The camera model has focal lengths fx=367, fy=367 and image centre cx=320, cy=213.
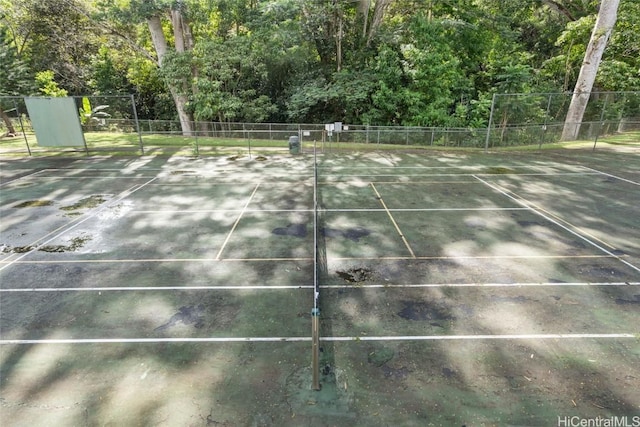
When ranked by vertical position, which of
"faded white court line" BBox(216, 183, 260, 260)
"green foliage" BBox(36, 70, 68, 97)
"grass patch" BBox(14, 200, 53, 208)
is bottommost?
"grass patch" BBox(14, 200, 53, 208)

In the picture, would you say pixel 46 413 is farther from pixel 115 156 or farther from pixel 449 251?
pixel 115 156

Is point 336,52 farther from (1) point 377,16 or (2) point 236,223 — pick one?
(2) point 236,223

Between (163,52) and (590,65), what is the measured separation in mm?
30878

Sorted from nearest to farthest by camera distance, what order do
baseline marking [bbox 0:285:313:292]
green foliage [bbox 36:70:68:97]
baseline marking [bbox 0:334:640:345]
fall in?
baseline marking [bbox 0:334:640:345] → baseline marking [bbox 0:285:313:292] → green foliage [bbox 36:70:68:97]

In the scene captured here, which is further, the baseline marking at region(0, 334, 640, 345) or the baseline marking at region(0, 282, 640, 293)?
the baseline marking at region(0, 282, 640, 293)

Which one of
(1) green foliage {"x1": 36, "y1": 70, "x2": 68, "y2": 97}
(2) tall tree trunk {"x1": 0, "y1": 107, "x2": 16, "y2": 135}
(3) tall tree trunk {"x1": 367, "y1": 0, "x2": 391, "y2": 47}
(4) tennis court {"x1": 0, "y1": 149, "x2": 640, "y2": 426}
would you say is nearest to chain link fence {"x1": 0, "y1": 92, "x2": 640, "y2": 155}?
(2) tall tree trunk {"x1": 0, "y1": 107, "x2": 16, "y2": 135}

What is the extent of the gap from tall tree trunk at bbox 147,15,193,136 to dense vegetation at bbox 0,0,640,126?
0.14 metres

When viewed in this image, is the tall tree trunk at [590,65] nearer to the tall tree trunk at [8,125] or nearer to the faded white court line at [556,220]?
the faded white court line at [556,220]

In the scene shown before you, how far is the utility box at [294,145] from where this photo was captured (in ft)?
81.6

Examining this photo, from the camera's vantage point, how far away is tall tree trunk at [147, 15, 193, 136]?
1088 inches

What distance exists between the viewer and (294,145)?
2494 cm

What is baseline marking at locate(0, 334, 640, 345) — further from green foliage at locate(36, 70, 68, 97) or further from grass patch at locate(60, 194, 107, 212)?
green foliage at locate(36, 70, 68, 97)

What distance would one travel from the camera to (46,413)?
5.53 meters

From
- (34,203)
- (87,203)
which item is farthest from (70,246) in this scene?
(34,203)
